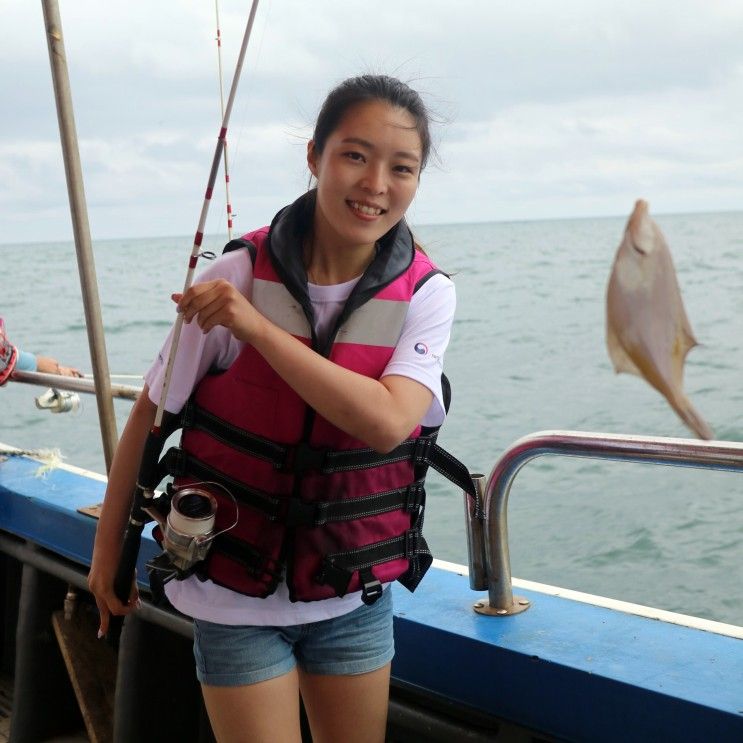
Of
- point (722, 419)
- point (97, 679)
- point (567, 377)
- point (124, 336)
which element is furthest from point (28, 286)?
point (97, 679)

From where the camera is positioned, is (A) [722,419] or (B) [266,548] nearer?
(B) [266,548]

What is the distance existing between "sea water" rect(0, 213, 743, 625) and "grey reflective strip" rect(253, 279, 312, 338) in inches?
13.7

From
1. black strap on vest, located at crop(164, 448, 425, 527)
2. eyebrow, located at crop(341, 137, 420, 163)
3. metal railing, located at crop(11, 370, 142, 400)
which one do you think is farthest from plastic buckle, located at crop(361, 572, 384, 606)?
metal railing, located at crop(11, 370, 142, 400)

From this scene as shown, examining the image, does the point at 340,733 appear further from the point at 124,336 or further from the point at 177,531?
the point at 124,336

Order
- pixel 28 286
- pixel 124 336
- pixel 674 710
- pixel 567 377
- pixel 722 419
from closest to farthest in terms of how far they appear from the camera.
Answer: pixel 674 710 → pixel 722 419 → pixel 567 377 → pixel 124 336 → pixel 28 286

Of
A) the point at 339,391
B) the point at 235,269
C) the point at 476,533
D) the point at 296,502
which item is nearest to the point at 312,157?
the point at 235,269

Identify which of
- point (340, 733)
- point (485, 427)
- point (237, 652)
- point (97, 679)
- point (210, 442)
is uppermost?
point (210, 442)

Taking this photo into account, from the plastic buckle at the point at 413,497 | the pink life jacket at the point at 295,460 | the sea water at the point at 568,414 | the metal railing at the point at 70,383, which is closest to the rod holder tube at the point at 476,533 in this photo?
the plastic buckle at the point at 413,497

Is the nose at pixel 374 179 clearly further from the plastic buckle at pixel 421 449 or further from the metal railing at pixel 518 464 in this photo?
the metal railing at pixel 518 464

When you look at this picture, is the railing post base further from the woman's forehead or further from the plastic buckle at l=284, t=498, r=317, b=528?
the woman's forehead

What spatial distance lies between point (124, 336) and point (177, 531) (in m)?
17.7

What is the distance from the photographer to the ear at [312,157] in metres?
1.79

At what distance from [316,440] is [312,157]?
1.75 feet

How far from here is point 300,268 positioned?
5.51ft
